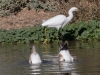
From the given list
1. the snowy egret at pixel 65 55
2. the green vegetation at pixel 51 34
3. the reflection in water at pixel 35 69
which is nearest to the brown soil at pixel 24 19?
the green vegetation at pixel 51 34

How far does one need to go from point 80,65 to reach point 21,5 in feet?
42.2

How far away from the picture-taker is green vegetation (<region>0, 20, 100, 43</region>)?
67.5ft

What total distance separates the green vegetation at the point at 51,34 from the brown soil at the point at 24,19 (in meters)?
1.88

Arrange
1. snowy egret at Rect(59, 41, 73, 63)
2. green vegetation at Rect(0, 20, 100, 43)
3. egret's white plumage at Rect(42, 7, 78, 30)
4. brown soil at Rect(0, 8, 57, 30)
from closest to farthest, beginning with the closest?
snowy egret at Rect(59, 41, 73, 63)
green vegetation at Rect(0, 20, 100, 43)
egret's white plumage at Rect(42, 7, 78, 30)
brown soil at Rect(0, 8, 57, 30)

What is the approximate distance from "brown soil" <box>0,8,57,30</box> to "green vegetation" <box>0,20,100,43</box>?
1881mm

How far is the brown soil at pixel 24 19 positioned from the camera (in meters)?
23.3

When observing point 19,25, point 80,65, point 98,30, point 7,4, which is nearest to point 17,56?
point 80,65

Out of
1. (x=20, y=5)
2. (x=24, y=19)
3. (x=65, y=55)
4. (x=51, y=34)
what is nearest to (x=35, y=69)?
(x=65, y=55)

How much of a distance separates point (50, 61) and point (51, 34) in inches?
256

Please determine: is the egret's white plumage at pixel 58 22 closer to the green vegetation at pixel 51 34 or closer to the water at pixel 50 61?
the green vegetation at pixel 51 34

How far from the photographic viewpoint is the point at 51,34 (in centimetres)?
2100

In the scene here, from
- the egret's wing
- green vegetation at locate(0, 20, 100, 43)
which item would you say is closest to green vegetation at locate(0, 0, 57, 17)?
green vegetation at locate(0, 20, 100, 43)

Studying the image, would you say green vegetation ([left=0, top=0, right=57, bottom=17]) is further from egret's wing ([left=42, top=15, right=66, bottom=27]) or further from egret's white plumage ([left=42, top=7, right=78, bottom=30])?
egret's wing ([left=42, top=15, right=66, bottom=27])

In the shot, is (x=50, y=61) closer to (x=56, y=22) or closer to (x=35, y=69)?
(x=35, y=69)
